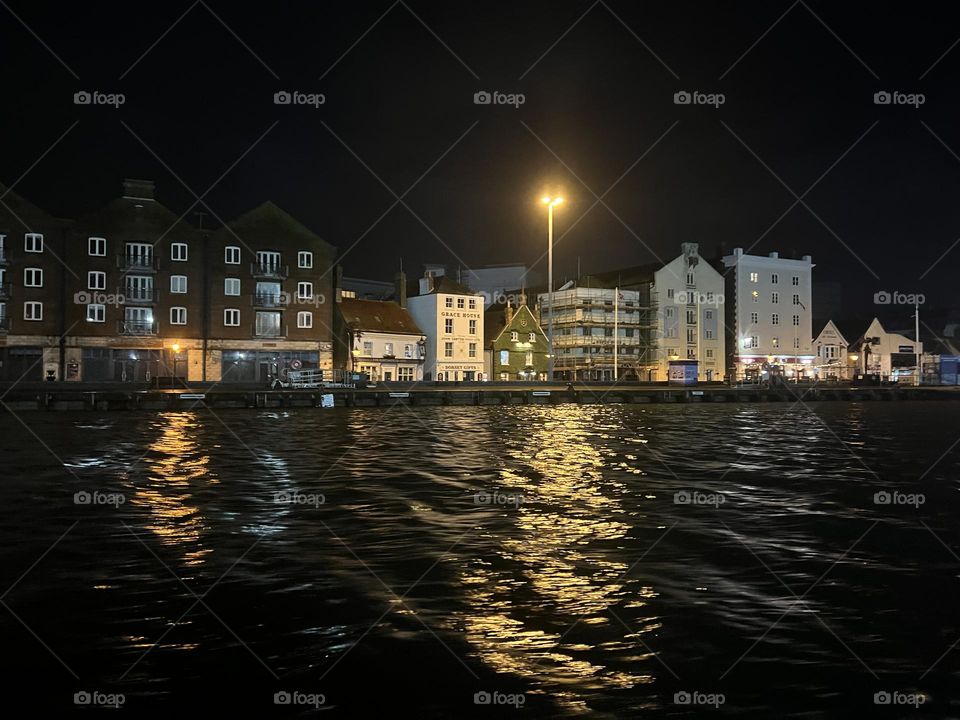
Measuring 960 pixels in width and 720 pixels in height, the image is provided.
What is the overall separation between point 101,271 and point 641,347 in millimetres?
63537

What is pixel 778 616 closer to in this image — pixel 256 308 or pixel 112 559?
pixel 112 559

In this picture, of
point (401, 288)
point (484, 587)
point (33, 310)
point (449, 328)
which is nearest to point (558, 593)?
point (484, 587)

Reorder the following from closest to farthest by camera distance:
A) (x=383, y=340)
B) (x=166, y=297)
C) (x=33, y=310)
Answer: (x=33, y=310), (x=166, y=297), (x=383, y=340)

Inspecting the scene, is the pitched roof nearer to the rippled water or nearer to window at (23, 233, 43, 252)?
window at (23, 233, 43, 252)

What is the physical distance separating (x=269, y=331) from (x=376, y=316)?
38.5 feet

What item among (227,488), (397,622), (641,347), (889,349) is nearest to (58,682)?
(397,622)

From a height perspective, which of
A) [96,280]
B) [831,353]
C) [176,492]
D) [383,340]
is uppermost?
[96,280]

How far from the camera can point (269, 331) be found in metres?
84.9

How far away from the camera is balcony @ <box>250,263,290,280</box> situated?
277ft

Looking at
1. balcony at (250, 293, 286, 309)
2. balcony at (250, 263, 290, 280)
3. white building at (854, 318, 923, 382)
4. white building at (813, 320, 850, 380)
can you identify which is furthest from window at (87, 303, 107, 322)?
white building at (854, 318, 923, 382)

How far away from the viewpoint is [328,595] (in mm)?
9977

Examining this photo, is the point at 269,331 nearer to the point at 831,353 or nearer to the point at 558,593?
the point at 558,593

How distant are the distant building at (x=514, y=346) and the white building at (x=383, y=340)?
9.65m

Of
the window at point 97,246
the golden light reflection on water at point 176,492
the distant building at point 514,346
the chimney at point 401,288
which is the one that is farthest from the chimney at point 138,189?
the golden light reflection on water at point 176,492
